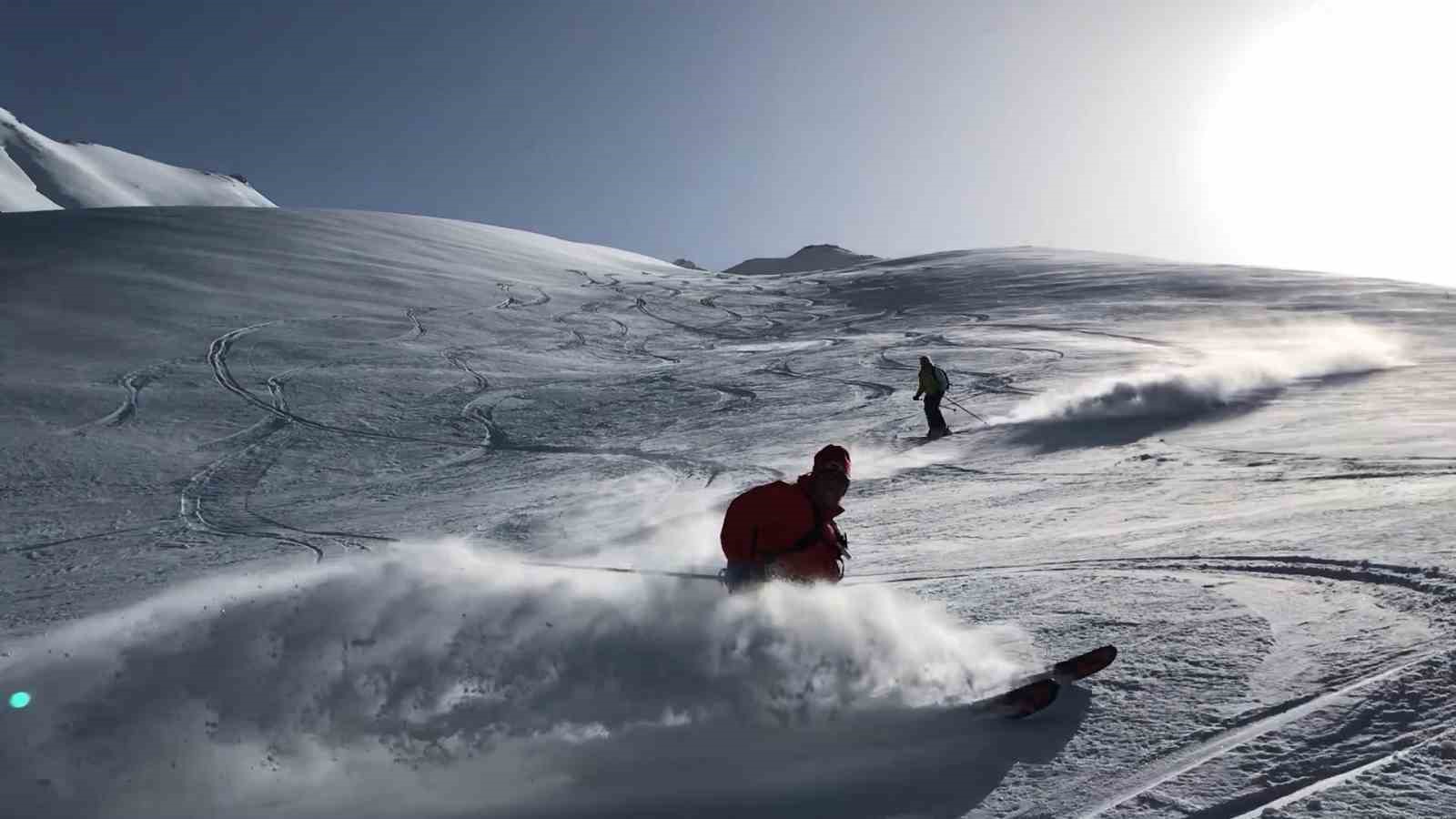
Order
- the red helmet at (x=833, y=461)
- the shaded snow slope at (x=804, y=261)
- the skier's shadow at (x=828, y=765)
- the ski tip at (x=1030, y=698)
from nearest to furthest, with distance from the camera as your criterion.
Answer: the skier's shadow at (x=828, y=765)
the ski tip at (x=1030, y=698)
the red helmet at (x=833, y=461)
the shaded snow slope at (x=804, y=261)

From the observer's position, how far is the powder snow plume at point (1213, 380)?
43.8ft

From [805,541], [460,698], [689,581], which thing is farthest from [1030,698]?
[460,698]

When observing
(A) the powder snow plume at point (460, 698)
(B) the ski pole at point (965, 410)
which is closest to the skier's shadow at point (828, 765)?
(A) the powder snow plume at point (460, 698)

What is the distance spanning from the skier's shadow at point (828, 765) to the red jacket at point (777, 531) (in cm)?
99

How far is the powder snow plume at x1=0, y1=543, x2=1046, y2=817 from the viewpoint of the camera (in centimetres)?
343

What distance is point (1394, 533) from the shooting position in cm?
539

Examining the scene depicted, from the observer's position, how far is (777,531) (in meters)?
4.73

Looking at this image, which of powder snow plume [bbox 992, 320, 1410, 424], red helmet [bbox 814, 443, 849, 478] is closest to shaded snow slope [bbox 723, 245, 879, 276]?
powder snow plume [bbox 992, 320, 1410, 424]

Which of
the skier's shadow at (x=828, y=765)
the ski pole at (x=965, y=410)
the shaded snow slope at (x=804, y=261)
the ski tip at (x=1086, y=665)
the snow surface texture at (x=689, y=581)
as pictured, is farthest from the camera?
the shaded snow slope at (x=804, y=261)

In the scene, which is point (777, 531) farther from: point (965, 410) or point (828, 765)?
point (965, 410)

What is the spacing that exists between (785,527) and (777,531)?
43mm

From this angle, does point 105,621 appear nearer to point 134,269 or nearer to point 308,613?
point 308,613

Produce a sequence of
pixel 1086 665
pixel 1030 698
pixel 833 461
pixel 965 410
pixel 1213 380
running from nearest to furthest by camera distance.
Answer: pixel 1030 698 → pixel 1086 665 → pixel 833 461 → pixel 1213 380 → pixel 965 410

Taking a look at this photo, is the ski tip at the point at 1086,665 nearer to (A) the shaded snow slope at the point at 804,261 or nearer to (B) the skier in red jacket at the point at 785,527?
(B) the skier in red jacket at the point at 785,527
